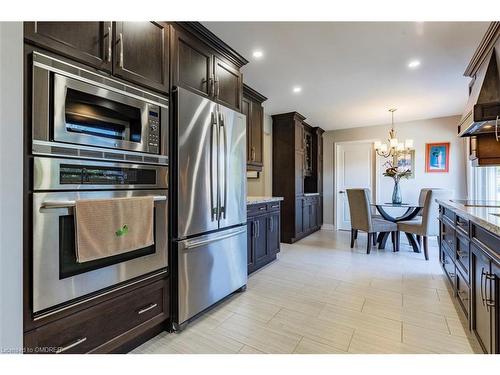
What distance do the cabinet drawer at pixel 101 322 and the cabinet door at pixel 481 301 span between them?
195cm

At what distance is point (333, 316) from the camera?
2.06 metres

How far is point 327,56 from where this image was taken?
8.55ft

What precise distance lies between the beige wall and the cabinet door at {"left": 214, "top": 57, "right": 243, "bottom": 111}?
2.22 m

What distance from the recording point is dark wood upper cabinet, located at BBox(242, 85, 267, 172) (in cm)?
355

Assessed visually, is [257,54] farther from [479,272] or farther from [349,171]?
[349,171]

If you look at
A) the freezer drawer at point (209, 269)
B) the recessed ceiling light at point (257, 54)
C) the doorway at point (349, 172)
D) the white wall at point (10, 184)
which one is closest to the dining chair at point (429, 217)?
the doorway at point (349, 172)

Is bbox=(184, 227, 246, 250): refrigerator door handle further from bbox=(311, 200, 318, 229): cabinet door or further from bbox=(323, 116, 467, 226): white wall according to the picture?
bbox=(323, 116, 467, 226): white wall

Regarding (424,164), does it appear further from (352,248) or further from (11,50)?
(11,50)

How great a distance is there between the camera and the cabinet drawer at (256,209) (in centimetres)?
291

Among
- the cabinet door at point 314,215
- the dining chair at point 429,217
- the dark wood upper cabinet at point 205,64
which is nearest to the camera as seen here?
the dark wood upper cabinet at point 205,64

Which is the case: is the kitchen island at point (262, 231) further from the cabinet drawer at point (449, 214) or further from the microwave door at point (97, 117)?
the cabinet drawer at point (449, 214)

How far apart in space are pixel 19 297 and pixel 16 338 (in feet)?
0.51

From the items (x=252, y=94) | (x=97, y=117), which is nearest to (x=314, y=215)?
(x=252, y=94)

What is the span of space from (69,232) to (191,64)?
149cm
